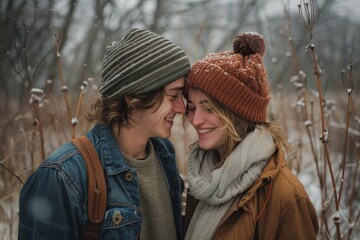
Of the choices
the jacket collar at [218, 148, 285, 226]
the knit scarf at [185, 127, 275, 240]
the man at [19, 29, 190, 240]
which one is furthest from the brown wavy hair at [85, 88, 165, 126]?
the jacket collar at [218, 148, 285, 226]

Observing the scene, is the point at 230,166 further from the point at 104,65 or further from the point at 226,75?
the point at 104,65

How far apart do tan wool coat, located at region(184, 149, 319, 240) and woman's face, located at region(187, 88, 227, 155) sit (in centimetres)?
30

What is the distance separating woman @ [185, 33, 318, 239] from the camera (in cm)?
175

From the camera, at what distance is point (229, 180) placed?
1.88 m

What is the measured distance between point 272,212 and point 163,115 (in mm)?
717

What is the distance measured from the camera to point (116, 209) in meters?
1.73

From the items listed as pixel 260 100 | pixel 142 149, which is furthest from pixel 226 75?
pixel 142 149

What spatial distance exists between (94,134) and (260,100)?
0.85 metres

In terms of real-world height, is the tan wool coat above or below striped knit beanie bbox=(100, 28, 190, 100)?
below

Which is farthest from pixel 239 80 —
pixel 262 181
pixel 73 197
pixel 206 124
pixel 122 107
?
pixel 73 197

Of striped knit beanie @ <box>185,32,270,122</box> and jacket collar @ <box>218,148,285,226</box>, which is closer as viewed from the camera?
jacket collar @ <box>218,148,285,226</box>

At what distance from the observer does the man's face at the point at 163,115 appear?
199 cm

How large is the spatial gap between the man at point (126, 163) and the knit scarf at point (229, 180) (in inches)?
8.8

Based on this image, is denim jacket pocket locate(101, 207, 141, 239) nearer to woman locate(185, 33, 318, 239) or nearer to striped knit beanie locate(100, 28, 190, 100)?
woman locate(185, 33, 318, 239)
